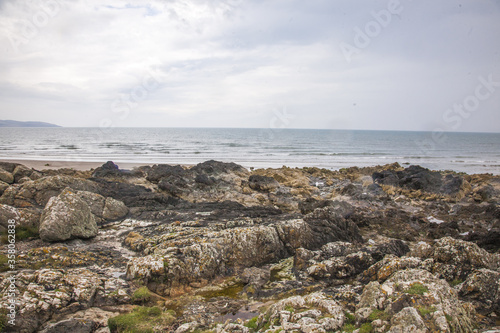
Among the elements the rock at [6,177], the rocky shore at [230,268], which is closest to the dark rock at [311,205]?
the rocky shore at [230,268]

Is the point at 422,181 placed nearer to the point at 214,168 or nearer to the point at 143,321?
the point at 214,168

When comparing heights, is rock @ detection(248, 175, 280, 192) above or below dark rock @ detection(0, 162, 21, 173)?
below

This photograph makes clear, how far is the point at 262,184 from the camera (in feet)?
78.0

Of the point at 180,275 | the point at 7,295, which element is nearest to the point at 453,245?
the point at 180,275

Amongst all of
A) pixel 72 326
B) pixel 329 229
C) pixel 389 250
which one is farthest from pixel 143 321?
pixel 389 250

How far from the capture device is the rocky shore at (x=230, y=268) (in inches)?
261

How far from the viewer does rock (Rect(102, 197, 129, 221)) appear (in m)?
13.9

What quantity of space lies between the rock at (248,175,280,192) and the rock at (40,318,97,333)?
17.4 m

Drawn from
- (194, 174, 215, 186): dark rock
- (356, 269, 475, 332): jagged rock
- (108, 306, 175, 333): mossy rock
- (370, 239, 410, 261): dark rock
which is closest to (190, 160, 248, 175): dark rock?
(194, 174, 215, 186): dark rock

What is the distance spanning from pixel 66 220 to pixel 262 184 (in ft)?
49.2

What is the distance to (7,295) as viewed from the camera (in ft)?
22.6

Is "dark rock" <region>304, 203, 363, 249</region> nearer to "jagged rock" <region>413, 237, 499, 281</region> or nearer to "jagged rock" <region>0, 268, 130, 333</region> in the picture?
"jagged rock" <region>413, 237, 499, 281</region>

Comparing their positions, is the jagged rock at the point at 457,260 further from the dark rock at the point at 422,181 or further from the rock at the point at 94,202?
the dark rock at the point at 422,181

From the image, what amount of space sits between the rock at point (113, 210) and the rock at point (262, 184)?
1123 cm
